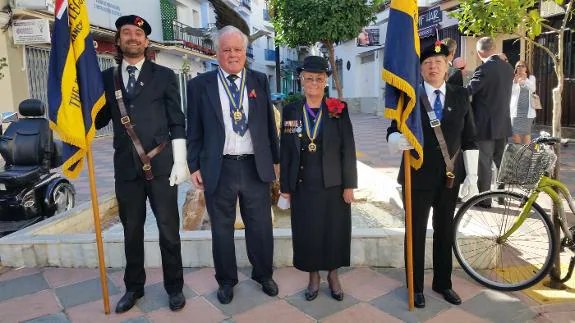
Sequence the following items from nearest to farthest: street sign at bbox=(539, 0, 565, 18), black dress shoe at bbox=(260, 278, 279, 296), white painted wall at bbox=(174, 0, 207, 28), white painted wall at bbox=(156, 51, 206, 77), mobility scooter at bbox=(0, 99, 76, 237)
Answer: black dress shoe at bbox=(260, 278, 279, 296), mobility scooter at bbox=(0, 99, 76, 237), street sign at bbox=(539, 0, 565, 18), white painted wall at bbox=(156, 51, 206, 77), white painted wall at bbox=(174, 0, 207, 28)

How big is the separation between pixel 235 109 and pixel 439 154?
4.84ft

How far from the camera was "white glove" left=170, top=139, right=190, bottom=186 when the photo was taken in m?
3.10

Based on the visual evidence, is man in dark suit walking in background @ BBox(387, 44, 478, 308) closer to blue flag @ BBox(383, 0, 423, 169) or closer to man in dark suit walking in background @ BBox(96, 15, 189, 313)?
blue flag @ BBox(383, 0, 423, 169)

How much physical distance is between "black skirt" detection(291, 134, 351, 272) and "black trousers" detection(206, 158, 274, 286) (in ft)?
0.90

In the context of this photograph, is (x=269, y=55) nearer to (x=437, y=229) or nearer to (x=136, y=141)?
(x=136, y=141)

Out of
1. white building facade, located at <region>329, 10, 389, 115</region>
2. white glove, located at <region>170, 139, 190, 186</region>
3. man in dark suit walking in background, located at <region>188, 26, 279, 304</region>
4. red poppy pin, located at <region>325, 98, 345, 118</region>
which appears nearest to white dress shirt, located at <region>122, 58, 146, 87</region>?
man in dark suit walking in background, located at <region>188, 26, 279, 304</region>

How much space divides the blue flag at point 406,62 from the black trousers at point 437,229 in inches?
12.6

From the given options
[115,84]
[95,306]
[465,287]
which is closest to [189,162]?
[115,84]

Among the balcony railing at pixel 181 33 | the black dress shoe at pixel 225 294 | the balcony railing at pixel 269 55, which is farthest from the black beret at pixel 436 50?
the balcony railing at pixel 269 55

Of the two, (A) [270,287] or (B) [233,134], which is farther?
(A) [270,287]

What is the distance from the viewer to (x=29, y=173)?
481 cm

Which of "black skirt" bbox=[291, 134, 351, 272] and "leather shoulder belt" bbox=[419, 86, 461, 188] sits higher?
"leather shoulder belt" bbox=[419, 86, 461, 188]

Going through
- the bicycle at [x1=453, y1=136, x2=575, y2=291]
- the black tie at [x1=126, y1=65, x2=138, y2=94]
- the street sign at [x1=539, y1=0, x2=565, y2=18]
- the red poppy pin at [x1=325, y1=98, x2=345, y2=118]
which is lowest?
the bicycle at [x1=453, y1=136, x2=575, y2=291]

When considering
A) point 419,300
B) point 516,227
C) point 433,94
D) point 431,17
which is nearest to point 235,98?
point 433,94
